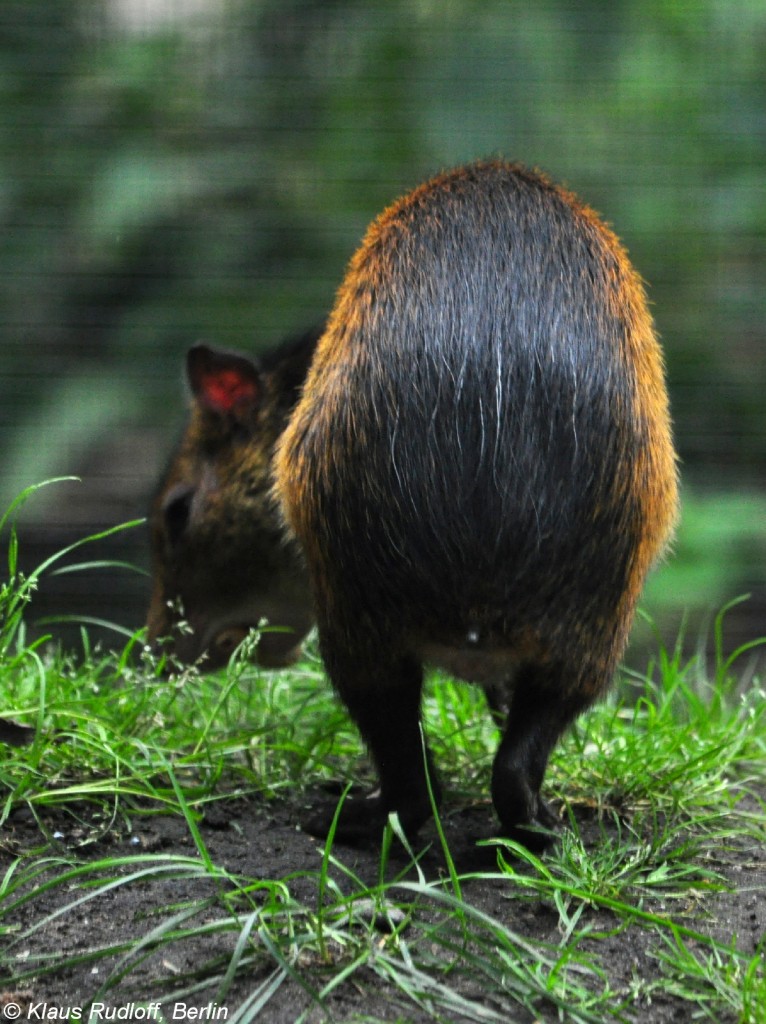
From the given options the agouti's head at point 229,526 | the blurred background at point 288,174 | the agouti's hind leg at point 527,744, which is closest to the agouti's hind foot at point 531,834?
the agouti's hind leg at point 527,744

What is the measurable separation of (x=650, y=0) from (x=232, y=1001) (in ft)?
17.7

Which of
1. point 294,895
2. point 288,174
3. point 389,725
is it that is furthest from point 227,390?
point 288,174

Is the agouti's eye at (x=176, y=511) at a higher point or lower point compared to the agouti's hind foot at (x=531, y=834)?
higher

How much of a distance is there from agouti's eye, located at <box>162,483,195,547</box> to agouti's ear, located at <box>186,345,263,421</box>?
295mm

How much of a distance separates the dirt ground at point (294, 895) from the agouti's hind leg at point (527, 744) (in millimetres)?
150

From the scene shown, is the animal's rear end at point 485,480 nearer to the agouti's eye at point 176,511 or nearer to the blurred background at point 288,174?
the agouti's eye at point 176,511

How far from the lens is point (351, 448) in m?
2.80

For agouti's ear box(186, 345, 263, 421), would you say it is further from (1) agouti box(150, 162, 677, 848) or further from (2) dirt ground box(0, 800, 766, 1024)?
(2) dirt ground box(0, 800, 766, 1024)

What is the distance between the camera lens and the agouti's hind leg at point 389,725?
2936mm

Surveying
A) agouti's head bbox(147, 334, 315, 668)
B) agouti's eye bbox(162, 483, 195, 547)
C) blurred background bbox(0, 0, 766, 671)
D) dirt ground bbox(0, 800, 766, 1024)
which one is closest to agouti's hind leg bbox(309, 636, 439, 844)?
dirt ground bbox(0, 800, 766, 1024)

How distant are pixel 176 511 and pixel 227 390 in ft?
1.48

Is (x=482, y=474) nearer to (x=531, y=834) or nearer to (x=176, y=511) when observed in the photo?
(x=531, y=834)

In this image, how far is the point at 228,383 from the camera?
15.2 feet

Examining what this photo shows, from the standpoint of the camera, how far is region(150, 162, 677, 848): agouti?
2.72 m
